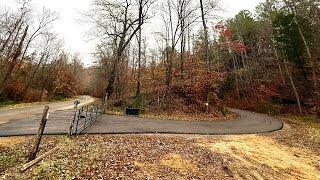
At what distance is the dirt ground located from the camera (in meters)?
7.94

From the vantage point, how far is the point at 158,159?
943 cm

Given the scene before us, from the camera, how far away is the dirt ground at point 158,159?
26.1 ft

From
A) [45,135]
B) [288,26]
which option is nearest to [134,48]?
[288,26]

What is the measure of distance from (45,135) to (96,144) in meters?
2.43

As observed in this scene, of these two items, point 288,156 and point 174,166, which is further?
point 288,156

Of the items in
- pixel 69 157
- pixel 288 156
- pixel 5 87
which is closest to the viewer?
pixel 69 157

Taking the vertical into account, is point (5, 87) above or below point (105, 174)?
above

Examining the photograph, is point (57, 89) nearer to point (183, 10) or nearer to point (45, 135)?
point (183, 10)

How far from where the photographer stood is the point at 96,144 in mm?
10328

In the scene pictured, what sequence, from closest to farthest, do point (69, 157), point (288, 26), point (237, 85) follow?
point (69, 157) < point (288, 26) < point (237, 85)

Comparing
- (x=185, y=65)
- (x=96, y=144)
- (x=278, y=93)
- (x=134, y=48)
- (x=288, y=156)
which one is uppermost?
(x=134, y=48)

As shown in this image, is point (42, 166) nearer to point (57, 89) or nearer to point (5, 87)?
point (5, 87)

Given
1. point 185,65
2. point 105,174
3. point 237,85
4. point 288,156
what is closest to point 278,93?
point 237,85

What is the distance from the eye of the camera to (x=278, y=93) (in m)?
33.8
